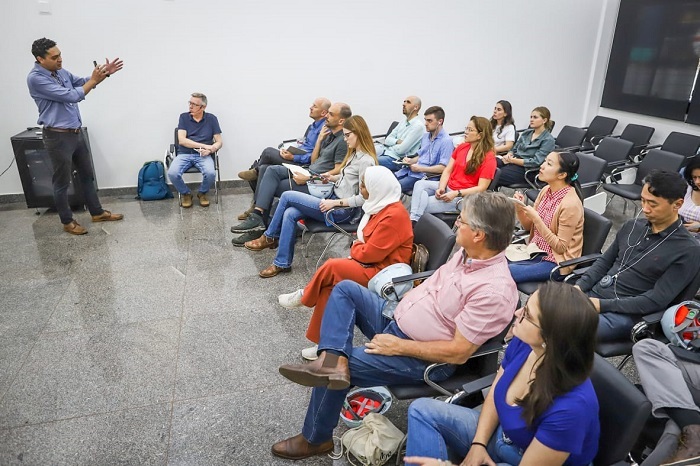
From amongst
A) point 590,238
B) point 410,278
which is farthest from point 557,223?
point 410,278

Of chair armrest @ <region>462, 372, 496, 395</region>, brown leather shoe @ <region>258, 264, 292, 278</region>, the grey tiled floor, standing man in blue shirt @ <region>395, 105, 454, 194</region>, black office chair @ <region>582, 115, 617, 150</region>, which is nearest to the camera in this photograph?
chair armrest @ <region>462, 372, 496, 395</region>

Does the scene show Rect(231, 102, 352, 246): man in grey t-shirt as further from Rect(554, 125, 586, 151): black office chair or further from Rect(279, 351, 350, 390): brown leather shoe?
Rect(554, 125, 586, 151): black office chair

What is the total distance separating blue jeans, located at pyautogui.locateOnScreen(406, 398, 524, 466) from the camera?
1.56 m

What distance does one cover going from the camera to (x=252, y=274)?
149 inches

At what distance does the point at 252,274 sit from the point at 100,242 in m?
1.71

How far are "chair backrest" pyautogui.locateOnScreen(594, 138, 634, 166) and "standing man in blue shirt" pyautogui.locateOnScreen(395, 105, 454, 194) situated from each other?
1.75 meters

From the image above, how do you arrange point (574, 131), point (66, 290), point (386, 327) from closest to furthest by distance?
1. point (386, 327)
2. point (66, 290)
3. point (574, 131)

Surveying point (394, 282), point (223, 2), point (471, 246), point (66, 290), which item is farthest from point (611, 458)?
point (223, 2)

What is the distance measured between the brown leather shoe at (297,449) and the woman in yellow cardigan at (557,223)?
59.1 inches

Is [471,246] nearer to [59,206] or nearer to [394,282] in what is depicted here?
[394,282]

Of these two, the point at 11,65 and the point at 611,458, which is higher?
the point at 11,65

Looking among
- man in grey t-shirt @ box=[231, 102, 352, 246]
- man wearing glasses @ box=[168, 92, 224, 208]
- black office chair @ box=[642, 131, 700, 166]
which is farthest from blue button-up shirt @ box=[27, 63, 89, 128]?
black office chair @ box=[642, 131, 700, 166]

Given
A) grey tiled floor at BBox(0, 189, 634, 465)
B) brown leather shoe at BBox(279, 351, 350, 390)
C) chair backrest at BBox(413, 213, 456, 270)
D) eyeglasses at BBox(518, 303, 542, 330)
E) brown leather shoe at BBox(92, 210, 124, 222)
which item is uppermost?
eyeglasses at BBox(518, 303, 542, 330)

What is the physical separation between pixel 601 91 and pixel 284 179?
5185mm
